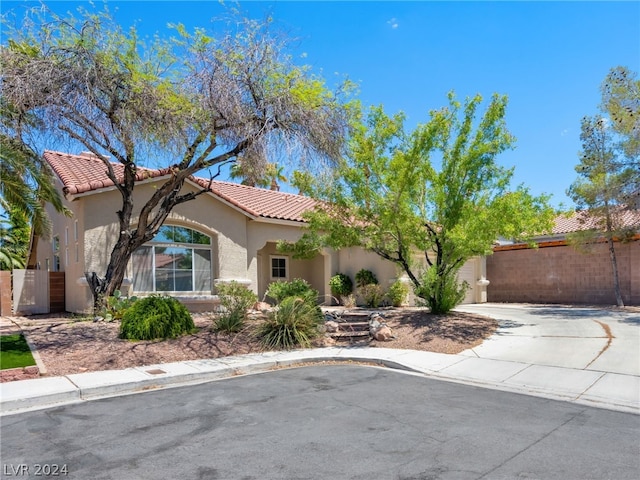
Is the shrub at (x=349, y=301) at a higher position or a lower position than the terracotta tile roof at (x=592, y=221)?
lower

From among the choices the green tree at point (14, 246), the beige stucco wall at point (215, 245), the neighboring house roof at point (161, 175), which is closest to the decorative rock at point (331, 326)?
the beige stucco wall at point (215, 245)

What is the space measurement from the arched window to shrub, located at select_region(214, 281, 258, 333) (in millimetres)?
3819

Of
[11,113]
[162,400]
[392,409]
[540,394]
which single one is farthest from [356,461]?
[11,113]

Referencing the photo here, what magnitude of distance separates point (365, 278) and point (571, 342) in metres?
9.80

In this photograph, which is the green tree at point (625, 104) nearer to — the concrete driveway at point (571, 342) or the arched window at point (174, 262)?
the concrete driveway at point (571, 342)

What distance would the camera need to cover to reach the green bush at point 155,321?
35.4 feet

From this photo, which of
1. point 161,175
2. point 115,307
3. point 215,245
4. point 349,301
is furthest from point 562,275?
point 115,307

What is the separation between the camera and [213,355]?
10.3 m

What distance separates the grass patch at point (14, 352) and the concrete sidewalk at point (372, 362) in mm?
1199

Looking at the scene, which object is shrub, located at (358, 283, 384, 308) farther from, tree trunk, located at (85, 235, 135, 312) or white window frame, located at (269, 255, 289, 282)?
tree trunk, located at (85, 235, 135, 312)

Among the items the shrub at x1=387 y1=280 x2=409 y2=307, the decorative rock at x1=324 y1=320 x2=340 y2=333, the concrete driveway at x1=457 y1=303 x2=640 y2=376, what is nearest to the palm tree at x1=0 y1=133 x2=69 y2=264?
the decorative rock at x1=324 y1=320 x2=340 y2=333

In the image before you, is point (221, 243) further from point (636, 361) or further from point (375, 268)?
point (636, 361)

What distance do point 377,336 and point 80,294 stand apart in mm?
10179

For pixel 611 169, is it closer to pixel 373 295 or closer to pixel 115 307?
pixel 373 295
